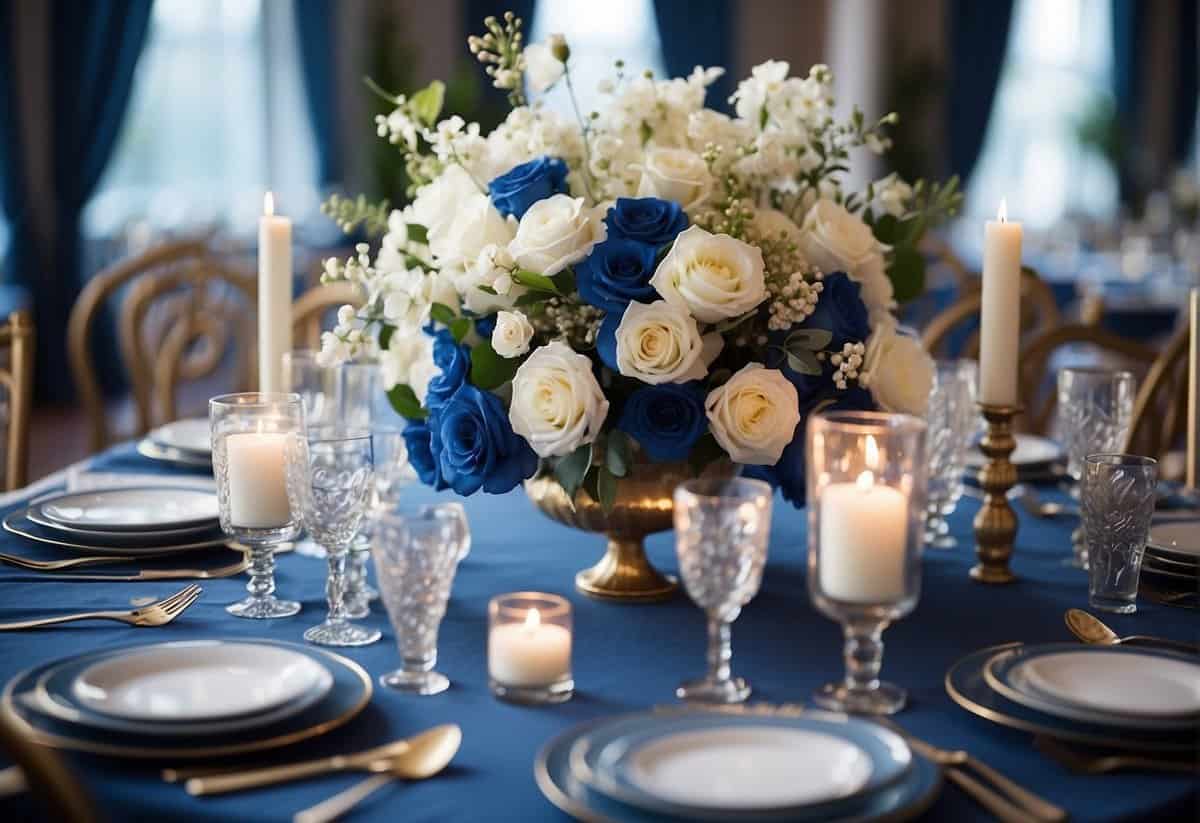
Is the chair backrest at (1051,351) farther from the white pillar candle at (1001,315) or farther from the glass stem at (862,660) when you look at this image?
the glass stem at (862,660)

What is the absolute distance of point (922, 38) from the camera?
9.70 m

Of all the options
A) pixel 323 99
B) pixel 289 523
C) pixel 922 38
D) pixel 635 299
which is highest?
pixel 922 38

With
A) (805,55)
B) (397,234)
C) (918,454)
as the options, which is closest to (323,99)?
(805,55)

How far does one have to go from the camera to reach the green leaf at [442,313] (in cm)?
153

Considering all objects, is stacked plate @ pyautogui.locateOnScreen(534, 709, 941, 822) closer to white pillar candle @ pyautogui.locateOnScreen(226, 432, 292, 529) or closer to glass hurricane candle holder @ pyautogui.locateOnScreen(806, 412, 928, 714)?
glass hurricane candle holder @ pyautogui.locateOnScreen(806, 412, 928, 714)

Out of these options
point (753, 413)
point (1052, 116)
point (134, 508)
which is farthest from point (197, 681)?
point (1052, 116)

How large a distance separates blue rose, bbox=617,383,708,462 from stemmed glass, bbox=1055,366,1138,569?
651 mm

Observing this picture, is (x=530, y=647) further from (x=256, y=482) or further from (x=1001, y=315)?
(x=1001, y=315)

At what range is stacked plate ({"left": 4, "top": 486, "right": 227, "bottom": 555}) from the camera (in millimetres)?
1680

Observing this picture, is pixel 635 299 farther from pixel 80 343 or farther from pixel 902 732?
pixel 80 343

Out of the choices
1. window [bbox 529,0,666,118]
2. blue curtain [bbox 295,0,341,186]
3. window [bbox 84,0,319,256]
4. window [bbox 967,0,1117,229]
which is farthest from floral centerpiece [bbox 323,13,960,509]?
window [bbox 967,0,1117,229]

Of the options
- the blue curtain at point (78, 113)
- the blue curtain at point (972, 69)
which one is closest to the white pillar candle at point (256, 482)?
the blue curtain at point (78, 113)

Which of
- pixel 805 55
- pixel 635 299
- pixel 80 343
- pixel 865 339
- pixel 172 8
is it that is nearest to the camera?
pixel 635 299

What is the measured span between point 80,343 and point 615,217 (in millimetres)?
1540
